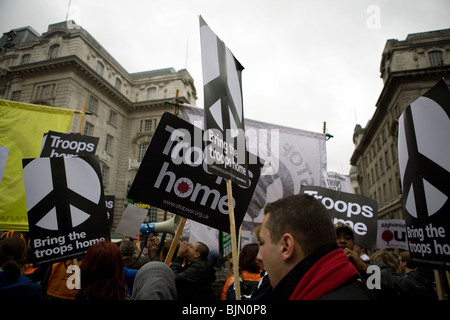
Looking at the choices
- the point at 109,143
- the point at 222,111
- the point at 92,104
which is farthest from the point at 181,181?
the point at 109,143

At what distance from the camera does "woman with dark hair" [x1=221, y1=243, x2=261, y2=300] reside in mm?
3072

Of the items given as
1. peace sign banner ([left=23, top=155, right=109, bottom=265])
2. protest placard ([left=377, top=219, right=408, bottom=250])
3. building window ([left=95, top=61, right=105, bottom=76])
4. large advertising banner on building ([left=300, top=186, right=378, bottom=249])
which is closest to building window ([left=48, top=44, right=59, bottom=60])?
building window ([left=95, top=61, right=105, bottom=76])

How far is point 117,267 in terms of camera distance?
189 centimetres

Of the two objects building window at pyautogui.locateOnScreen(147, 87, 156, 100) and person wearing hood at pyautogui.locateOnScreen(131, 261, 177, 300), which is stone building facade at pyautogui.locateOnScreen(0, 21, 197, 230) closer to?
building window at pyautogui.locateOnScreen(147, 87, 156, 100)

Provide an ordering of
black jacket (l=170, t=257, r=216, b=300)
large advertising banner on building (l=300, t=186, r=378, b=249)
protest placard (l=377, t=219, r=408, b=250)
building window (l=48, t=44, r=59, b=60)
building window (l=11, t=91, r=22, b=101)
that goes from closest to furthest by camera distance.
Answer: black jacket (l=170, t=257, r=216, b=300) < large advertising banner on building (l=300, t=186, r=378, b=249) < protest placard (l=377, t=219, r=408, b=250) < building window (l=11, t=91, r=22, b=101) < building window (l=48, t=44, r=59, b=60)

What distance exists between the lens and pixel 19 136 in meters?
5.65

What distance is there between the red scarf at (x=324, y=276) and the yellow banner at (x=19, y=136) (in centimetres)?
519

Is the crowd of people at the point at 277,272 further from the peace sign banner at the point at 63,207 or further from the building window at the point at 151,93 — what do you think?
the building window at the point at 151,93

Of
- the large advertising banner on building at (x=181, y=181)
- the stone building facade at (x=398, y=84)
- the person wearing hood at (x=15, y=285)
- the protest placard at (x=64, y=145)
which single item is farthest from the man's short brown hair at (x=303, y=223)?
the stone building facade at (x=398, y=84)

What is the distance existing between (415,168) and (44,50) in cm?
3435

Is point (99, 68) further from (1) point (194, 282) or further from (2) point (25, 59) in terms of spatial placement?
(1) point (194, 282)

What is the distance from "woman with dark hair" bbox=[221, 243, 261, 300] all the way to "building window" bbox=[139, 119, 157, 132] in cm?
3218

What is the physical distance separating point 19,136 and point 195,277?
16.4 feet
